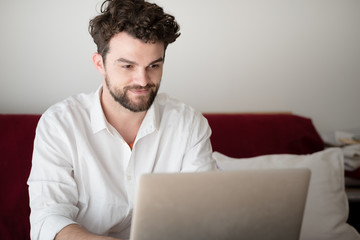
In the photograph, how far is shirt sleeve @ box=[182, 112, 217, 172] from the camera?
1520 millimetres

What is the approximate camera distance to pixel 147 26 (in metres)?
1.38

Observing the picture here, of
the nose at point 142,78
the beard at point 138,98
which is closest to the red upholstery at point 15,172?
the beard at point 138,98

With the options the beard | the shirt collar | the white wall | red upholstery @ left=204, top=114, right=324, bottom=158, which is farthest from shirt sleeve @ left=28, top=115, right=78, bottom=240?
red upholstery @ left=204, top=114, right=324, bottom=158

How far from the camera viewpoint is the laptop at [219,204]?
0.82 m

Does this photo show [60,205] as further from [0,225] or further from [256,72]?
[256,72]

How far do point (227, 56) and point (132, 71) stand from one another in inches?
39.0

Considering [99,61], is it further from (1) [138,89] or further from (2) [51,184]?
(2) [51,184]

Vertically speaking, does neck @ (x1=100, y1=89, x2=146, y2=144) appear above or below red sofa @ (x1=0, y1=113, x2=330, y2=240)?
above

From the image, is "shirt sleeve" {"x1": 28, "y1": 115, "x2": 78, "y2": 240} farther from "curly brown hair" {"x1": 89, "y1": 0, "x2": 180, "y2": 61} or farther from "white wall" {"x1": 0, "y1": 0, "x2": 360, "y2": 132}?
"white wall" {"x1": 0, "y1": 0, "x2": 360, "y2": 132}

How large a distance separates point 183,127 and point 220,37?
0.87 metres

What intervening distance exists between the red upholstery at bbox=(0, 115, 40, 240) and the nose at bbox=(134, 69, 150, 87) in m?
0.68

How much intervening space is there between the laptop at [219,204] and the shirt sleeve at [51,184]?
461mm

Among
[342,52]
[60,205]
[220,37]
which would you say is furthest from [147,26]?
[342,52]

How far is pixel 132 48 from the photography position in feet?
4.52
